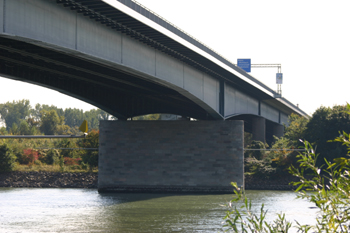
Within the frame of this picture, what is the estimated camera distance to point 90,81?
35.7m

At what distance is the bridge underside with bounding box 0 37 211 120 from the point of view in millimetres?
25963

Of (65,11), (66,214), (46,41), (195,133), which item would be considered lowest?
(66,214)

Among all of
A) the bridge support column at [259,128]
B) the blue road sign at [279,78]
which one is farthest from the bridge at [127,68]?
the blue road sign at [279,78]

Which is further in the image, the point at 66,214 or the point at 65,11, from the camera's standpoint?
the point at 66,214

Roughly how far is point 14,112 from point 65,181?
115 meters

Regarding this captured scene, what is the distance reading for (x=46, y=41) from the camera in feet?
65.9

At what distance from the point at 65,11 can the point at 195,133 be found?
25402 millimetres

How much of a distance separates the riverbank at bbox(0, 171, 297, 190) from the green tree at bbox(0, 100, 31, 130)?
353 feet

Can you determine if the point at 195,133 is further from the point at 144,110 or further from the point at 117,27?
the point at 117,27

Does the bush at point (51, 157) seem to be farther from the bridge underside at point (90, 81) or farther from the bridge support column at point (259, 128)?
the bridge support column at point (259, 128)

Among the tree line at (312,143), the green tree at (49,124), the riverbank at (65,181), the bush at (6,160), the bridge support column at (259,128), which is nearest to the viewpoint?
the riverbank at (65,181)

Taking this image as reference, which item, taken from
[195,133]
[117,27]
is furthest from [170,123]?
[117,27]

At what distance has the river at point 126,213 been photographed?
25.5 m

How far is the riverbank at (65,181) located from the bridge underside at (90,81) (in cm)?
1058
